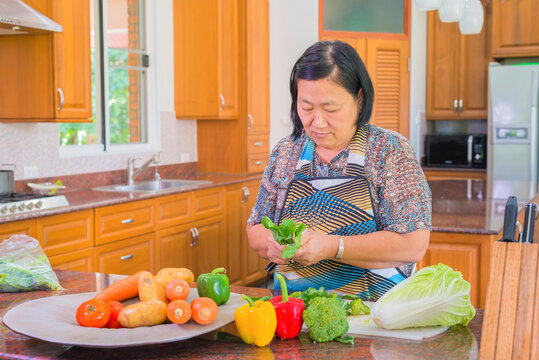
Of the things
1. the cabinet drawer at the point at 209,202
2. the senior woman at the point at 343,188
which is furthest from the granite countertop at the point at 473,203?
the cabinet drawer at the point at 209,202

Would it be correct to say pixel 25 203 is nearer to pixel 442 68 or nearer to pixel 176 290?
pixel 176 290

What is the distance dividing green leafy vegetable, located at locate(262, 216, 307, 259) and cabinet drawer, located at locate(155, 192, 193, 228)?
9.27 ft

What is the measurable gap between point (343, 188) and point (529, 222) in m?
0.87

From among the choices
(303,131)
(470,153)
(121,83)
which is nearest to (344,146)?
(303,131)

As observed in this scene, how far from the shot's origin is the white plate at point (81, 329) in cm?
136

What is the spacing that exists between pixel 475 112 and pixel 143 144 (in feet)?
12.7

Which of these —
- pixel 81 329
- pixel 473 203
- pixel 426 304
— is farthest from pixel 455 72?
pixel 81 329

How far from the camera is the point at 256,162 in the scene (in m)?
5.89

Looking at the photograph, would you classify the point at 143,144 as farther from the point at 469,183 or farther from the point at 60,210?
the point at 469,183

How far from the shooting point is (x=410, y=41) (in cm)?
728

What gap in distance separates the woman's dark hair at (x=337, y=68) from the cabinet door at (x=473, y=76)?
580 cm

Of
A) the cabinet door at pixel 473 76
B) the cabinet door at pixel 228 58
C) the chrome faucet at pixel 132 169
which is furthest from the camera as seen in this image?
the cabinet door at pixel 473 76

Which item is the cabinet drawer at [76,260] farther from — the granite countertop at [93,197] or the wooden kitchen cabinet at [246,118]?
the wooden kitchen cabinet at [246,118]

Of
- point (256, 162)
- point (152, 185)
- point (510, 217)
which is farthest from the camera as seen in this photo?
point (256, 162)
